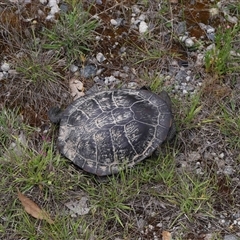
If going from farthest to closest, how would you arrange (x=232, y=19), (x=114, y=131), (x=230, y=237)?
(x=232, y=19), (x=114, y=131), (x=230, y=237)

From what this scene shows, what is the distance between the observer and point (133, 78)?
3.69 meters

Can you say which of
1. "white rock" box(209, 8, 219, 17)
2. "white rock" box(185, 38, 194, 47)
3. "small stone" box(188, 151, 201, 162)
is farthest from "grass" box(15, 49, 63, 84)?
"white rock" box(209, 8, 219, 17)

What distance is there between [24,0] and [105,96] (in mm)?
1162

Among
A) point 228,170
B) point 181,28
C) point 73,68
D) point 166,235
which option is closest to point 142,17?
point 181,28

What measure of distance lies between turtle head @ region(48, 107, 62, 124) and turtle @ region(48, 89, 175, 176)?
0.14 feet

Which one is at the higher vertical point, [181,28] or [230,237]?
[181,28]

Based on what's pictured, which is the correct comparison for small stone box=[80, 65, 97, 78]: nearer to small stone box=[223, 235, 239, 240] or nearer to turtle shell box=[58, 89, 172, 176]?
turtle shell box=[58, 89, 172, 176]

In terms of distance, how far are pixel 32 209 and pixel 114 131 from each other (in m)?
0.76

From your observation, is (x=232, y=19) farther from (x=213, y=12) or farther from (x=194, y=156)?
(x=194, y=156)

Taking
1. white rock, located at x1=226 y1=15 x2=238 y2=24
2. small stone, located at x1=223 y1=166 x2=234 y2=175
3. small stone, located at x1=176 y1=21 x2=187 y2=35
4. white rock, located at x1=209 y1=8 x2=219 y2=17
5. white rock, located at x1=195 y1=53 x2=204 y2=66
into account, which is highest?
white rock, located at x1=209 y1=8 x2=219 y2=17

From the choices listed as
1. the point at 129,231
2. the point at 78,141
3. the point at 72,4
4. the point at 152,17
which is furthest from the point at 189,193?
the point at 72,4

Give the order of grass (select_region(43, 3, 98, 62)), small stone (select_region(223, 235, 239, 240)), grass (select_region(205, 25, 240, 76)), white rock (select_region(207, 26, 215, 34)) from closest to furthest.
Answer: small stone (select_region(223, 235, 239, 240))
grass (select_region(205, 25, 240, 76))
grass (select_region(43, 3, 98, 62))
white rock (select_region(207, 26, 215, 34))

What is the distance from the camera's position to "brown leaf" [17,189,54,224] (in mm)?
3098

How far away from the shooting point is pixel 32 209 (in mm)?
3139
